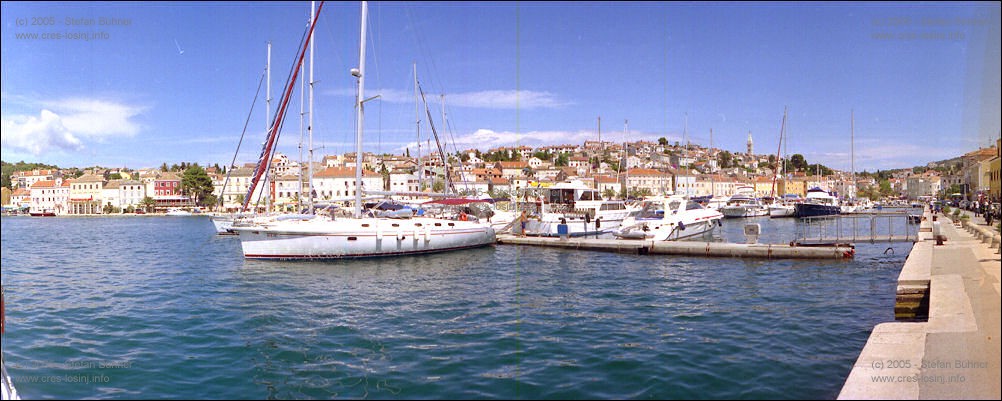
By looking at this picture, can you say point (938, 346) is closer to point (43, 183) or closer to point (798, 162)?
point (43, 183)

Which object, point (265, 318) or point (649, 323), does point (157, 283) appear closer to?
point (265, 318)

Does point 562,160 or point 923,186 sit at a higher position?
point 562,160

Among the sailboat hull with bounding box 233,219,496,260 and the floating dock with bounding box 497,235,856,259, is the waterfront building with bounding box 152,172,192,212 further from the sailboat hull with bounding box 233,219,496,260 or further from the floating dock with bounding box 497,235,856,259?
the floating dock with bounding box 497,235,856,259

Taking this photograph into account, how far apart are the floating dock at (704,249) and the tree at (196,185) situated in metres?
98.8

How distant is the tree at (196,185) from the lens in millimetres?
108312

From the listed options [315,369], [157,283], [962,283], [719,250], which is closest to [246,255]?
[157,283]

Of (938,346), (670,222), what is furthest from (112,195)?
(938,346)

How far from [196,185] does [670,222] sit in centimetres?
10208

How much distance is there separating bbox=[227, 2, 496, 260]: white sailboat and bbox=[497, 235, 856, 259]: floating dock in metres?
5.66

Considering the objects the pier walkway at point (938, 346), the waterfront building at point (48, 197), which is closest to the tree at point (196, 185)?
the waterfront building at point (48, 197)

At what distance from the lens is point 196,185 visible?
4272 inches

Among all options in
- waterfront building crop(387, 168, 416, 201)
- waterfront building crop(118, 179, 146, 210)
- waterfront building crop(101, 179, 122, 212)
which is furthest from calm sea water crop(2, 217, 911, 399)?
waterfront building crop(101, 179, 122, 212)

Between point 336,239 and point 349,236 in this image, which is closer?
point 336,239

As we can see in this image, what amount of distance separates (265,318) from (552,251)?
15.0m
